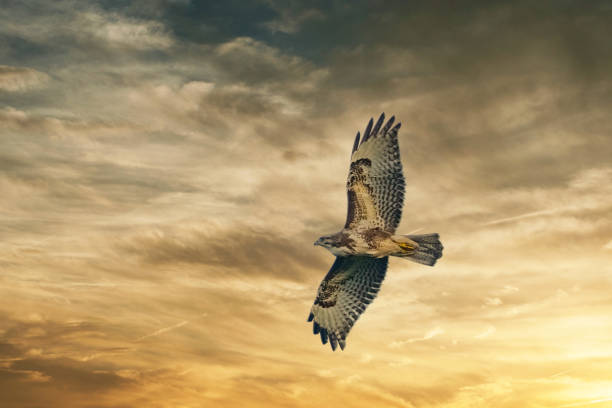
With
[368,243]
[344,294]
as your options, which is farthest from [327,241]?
[344,294]

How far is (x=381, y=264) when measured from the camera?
15812mm

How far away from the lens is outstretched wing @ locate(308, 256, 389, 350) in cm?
1591

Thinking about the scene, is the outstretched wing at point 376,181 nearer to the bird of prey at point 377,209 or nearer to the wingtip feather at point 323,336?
the bird of prey at point 377,209

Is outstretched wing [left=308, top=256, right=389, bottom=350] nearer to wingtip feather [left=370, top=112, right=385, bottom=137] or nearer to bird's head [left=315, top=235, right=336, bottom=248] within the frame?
bird's head [left=315, top=235, right=336, bottom=248]

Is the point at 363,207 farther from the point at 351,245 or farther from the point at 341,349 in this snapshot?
the point at 341,349

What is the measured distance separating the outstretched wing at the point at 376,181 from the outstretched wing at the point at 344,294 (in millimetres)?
1361

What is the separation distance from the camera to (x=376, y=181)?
14.9 metres

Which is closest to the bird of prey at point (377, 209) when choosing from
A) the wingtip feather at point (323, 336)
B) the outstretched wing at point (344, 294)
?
the outstretched wing at point (344, 294)

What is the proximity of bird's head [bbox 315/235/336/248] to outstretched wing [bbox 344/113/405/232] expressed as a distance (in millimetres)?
556

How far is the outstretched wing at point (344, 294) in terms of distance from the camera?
1591 cm

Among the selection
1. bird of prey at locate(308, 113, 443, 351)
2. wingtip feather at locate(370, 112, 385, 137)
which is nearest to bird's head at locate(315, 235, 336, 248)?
bird of prey at locate(308, 113, 443, 351)

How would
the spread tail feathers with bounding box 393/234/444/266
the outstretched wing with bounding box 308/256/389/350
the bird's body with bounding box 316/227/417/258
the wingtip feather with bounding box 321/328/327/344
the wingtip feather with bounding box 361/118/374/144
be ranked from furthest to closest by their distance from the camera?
1. the wingtip feather with bounding box 321/328/327/344
2. the outstretched wing with bounding box 308/256/389/350
3. the wingtip feather with bounding box 361/118/374/144
4. the spread tail feathers with bounding box 393/234/444/266
5. the bird's body with bounding box 316/227/417/258

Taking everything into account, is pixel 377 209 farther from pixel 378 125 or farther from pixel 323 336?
pixel 323 336

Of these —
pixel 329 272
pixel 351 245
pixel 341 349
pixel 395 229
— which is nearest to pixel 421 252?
pixel 395 229
